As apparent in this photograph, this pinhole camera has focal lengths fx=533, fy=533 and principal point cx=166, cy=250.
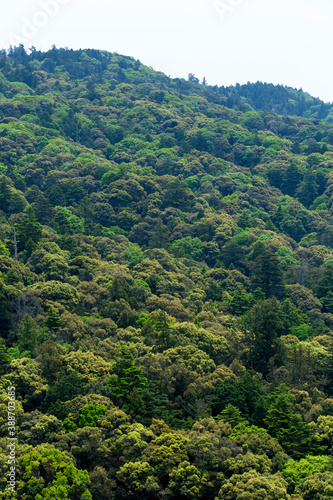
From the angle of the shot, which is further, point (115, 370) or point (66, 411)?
point (115, 370)

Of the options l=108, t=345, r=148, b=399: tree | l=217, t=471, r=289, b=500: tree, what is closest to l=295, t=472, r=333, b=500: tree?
l=217, t=471, r=289, b=500: tree

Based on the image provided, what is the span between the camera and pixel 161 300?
2103 inches

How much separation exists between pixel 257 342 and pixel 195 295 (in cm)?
1499

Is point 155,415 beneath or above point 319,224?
beneath

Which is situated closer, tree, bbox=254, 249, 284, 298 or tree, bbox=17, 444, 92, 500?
tree, bbox=17, 444, 92, 500

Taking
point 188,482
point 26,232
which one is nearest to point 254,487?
point 188,482

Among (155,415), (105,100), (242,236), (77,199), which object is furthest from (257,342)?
(105,100)

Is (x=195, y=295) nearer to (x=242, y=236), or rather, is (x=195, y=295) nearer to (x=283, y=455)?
(x=242, y=236)

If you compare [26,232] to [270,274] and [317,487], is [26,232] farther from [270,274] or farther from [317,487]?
[317,487]

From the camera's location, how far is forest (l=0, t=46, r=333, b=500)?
2845cm

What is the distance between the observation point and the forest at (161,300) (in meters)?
28.5

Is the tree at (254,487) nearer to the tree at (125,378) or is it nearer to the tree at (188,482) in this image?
the tree at (188,482)

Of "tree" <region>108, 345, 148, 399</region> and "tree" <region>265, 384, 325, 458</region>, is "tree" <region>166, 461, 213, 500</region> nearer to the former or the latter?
"tree" <region>265, 384, 325, 458</region>

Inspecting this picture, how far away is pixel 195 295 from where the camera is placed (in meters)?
59.1
